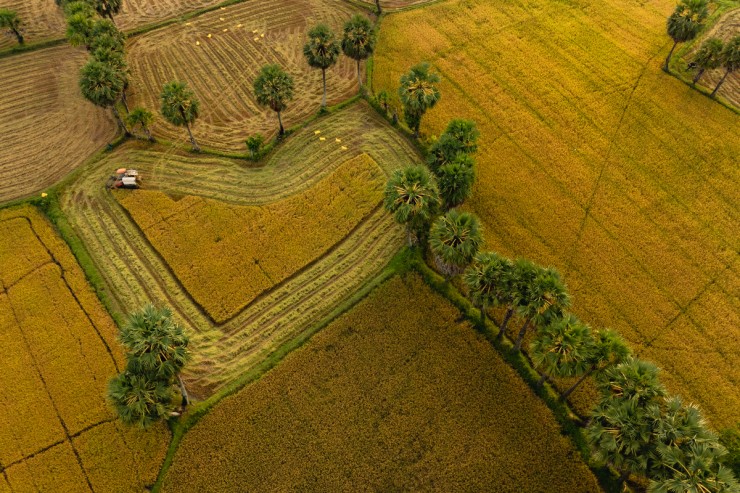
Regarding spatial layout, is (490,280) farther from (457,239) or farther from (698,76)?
(698,76)

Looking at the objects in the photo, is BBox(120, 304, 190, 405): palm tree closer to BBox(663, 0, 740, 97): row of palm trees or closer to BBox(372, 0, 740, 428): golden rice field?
BBox(372, 0, 740, 428): golden rice field

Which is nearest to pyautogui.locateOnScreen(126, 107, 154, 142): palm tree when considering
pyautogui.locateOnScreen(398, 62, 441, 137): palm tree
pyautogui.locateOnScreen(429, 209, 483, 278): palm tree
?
pyautogui.locateOnScreen(398, 62, 441, 137): palm tree

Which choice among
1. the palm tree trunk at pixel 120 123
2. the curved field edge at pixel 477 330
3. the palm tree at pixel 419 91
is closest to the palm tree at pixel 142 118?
the palm tree trunk at pixel 120 123

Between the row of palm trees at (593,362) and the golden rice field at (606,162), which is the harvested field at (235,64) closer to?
the golden rice field at (606,162)

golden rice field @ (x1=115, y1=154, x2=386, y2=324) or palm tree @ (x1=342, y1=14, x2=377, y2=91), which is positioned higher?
palm tree @ (x1=342, y1=14, x2=377, y2=91)

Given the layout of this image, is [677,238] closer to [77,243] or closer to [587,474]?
[587,474]

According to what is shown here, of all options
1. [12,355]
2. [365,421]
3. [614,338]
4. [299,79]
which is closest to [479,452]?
[365,421]
